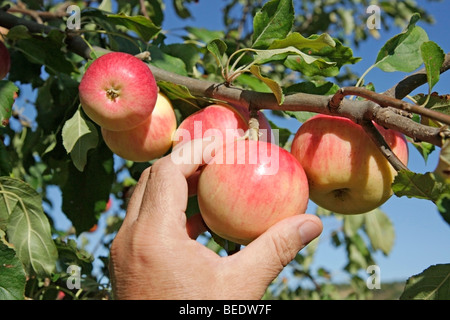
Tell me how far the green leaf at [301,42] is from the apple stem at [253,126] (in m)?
0.19

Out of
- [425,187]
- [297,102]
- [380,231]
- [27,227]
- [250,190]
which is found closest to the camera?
[425,187]

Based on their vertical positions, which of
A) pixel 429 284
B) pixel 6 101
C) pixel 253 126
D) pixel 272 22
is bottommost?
pixel 429 284

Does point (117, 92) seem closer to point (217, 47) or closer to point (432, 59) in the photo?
point (217, 47)

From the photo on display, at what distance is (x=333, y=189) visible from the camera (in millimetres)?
1281

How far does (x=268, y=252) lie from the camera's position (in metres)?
1.10

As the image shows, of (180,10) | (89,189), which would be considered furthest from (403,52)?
(180,10)

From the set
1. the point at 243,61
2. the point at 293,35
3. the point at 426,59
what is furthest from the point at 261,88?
the point at 426,59

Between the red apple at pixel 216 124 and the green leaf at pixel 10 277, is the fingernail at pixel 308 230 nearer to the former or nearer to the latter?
the red apple at pixel 216 124

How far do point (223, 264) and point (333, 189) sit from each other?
0.38 meters

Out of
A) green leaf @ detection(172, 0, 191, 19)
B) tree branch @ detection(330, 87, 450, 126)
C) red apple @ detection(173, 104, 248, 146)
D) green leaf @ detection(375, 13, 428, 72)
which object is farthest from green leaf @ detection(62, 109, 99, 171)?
green leaf @ detection(172, 0, 191, 19)

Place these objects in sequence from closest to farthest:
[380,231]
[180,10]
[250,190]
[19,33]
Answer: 1. [250,190]
2. [19,33]
3. [180,10]
4. [380,231]

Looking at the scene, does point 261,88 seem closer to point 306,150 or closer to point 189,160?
point 306,150

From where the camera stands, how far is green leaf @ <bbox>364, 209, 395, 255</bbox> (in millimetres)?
3100

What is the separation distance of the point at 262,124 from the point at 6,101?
2.69 ft
